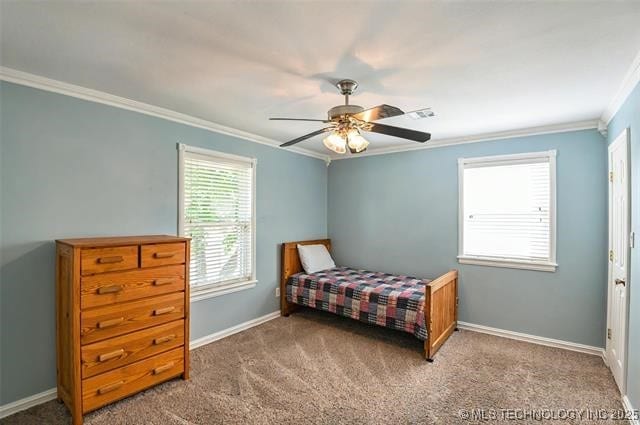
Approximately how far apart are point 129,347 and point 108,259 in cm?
67

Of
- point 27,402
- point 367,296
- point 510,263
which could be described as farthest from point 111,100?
point 510,263

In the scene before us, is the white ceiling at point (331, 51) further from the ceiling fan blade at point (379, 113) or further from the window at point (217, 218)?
the window at point (217, 218)

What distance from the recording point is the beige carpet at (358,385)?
2.19m

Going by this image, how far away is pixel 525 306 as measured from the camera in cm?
347

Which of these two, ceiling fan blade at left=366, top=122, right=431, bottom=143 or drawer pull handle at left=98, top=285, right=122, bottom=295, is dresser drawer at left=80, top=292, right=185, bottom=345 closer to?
drawer pull handle at left=98, top=285, right=122, bottom=295

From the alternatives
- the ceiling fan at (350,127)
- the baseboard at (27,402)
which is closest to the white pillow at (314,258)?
the ceiling fan at (350,127)

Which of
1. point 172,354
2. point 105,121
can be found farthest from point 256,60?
point 172,354

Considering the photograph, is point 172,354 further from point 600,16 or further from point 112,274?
point 600,16

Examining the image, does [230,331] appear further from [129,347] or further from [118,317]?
[118,317]

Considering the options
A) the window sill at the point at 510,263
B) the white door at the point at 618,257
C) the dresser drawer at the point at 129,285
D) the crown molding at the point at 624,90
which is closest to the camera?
the crown molding at the point at 624,90

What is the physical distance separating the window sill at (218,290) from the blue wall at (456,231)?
1614mm

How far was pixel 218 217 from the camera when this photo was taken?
3492 millimetres

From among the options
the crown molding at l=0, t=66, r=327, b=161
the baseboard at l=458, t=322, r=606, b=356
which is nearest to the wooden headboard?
the crown molding at l=0, t=66, r=327, b=161

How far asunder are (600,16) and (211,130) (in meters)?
3.12
